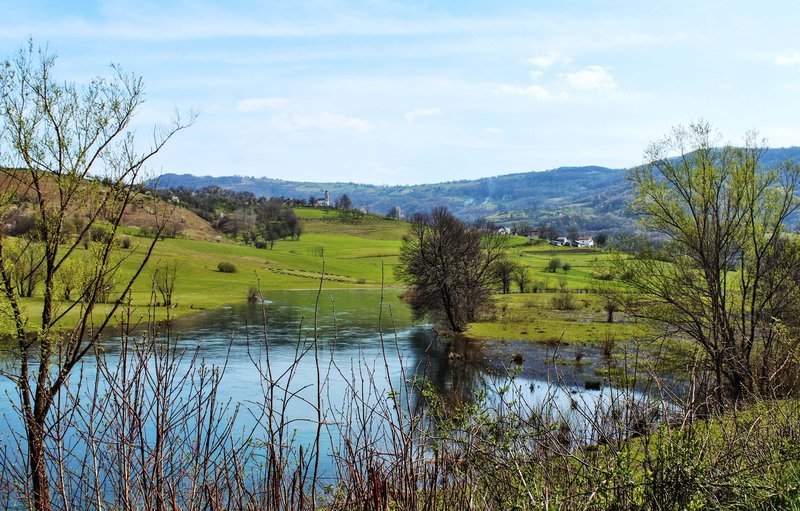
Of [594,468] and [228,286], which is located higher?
[594,468]

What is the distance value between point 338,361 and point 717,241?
2063 centimetres

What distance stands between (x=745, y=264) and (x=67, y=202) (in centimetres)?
2146

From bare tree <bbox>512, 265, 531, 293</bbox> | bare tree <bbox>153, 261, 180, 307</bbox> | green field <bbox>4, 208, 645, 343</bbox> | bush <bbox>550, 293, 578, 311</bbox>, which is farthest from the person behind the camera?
bare tree <bbox>512, 265, 531, 293</bbox>

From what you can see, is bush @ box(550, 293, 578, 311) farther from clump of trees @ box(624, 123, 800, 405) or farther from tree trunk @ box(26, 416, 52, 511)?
tree trunk @ box(26, 416, 52, 511)

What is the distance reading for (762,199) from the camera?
2109 cm

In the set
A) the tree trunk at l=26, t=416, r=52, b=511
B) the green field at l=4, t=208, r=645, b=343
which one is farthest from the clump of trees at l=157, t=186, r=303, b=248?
the tree trunk at l=26, t=416, r=52, b=511

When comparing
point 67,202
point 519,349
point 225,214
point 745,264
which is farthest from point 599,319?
point 225,214

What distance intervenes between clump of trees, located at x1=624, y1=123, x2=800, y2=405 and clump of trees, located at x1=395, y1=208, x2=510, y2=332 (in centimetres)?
2441

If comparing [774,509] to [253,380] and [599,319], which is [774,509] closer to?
[253,380]

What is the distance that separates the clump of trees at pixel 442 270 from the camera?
46.1 metres

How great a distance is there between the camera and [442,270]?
45.6 m

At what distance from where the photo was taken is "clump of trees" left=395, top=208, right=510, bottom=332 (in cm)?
4606

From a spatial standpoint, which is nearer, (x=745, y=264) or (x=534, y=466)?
(x=534, y=466)

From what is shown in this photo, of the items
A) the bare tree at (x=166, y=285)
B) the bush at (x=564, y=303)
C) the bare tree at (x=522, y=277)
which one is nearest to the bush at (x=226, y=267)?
the bare tree at (x=166, y=285)
